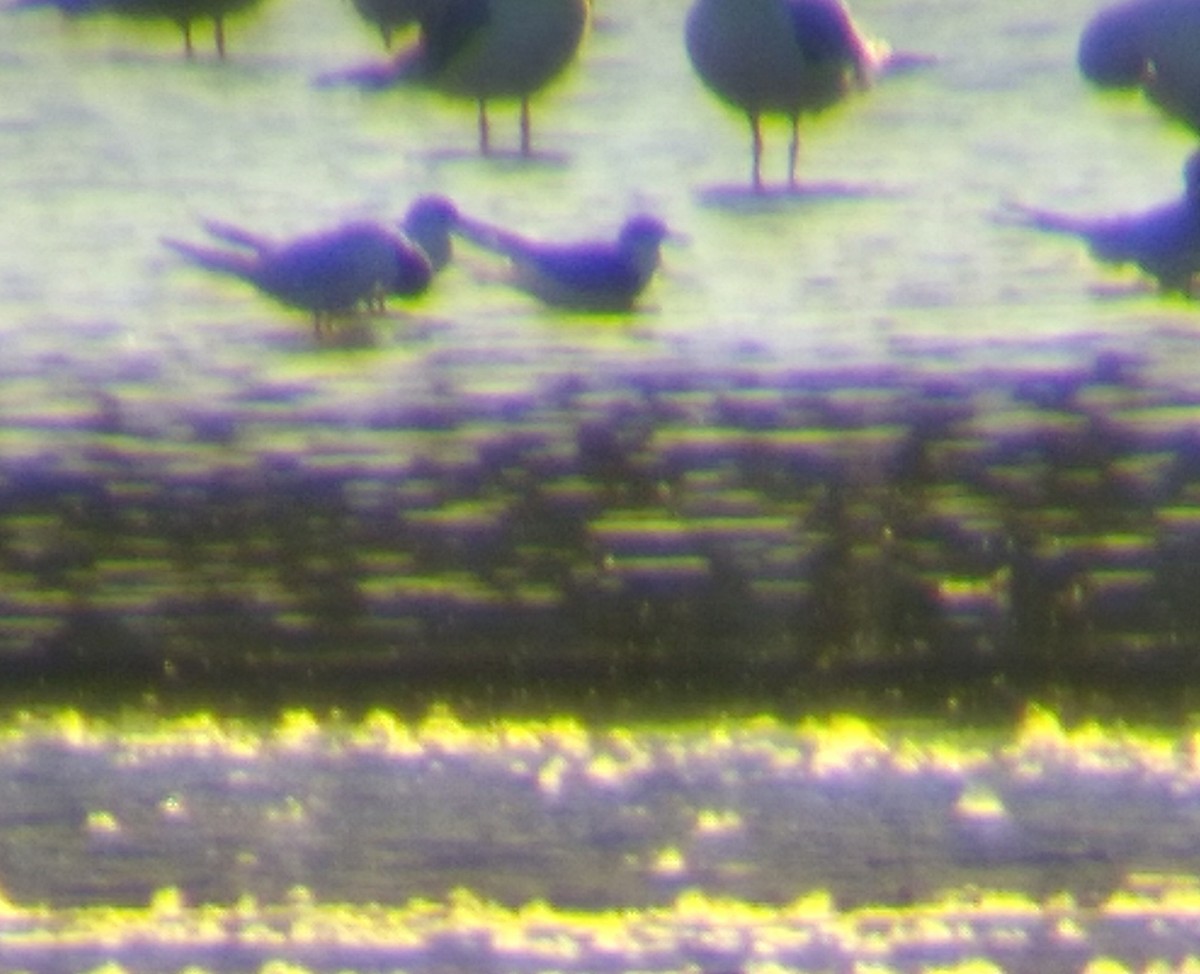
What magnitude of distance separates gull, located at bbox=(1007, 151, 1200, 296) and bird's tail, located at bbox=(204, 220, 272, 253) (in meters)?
0.43

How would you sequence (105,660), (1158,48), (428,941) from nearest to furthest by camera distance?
1. (428,941)
2. (105,660)
3. (1158,48)

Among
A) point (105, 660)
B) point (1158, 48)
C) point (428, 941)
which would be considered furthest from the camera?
point (1158, 48)

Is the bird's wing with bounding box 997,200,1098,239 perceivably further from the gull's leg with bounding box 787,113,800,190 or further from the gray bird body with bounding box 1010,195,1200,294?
the gull's leg with bounding box 787,113,800,190

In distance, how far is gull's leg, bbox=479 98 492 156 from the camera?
1.21 metres

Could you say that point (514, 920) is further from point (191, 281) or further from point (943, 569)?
point (191, 281)

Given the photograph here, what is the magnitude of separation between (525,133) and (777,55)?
0.50 ft

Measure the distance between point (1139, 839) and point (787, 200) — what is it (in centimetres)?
47

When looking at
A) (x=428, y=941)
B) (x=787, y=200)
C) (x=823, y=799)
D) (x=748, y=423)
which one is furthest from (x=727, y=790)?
(x=787, y=200)

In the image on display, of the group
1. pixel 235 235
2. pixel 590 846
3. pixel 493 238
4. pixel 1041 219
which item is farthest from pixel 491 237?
pixel 590 846

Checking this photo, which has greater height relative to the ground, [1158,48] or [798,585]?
[1158,48]

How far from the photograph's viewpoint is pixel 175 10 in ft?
3.99

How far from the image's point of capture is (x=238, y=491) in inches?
42.8

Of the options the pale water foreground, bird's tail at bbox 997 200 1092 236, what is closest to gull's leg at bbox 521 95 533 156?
bird's tail at bbox 997 200 1092 236

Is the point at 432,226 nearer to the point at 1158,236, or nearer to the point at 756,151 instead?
the point at 756,151
